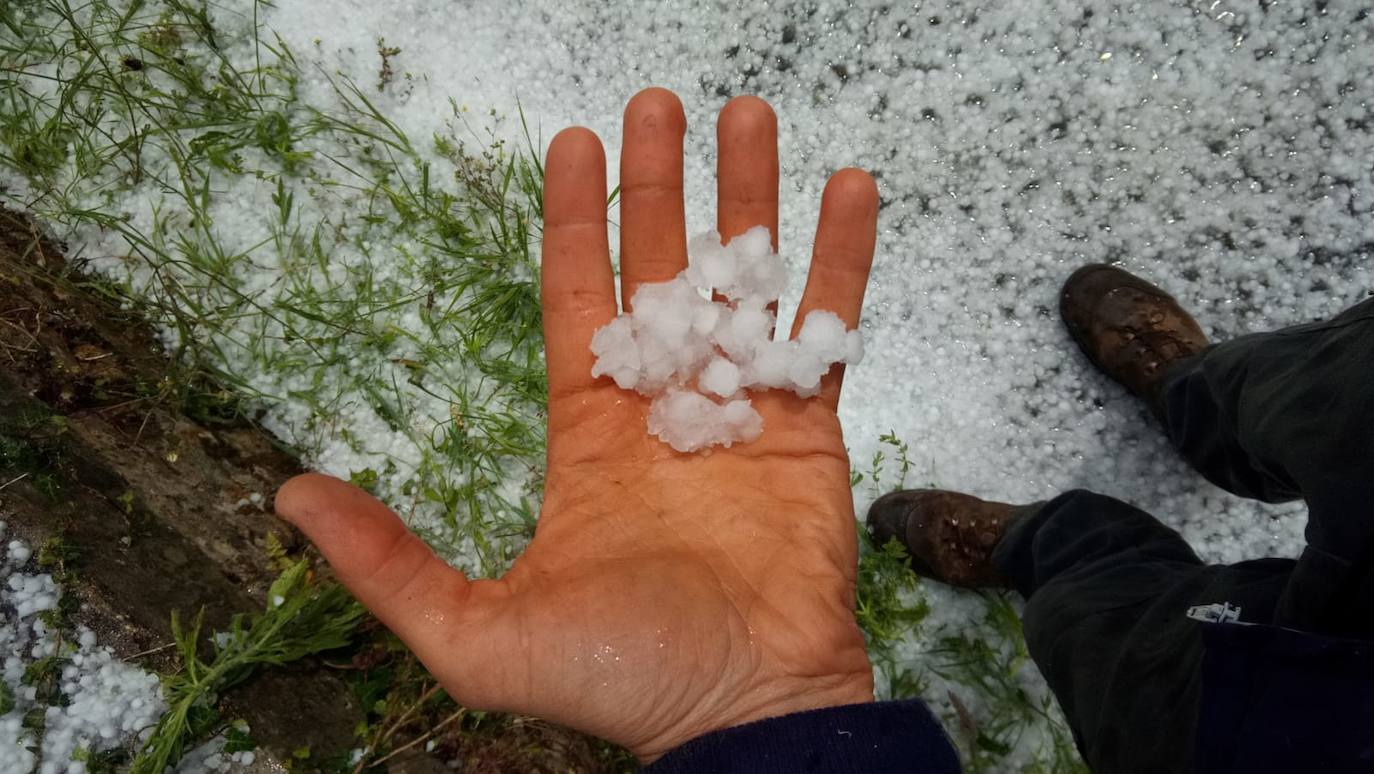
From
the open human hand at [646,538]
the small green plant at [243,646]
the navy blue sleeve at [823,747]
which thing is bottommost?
the navy blue sleeve at [823,747]

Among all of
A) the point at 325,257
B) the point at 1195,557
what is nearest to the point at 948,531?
the point at 1195,557

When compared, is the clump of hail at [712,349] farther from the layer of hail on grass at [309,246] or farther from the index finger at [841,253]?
the layer of hail on grass at [309,246]

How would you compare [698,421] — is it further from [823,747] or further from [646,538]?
[823,747]

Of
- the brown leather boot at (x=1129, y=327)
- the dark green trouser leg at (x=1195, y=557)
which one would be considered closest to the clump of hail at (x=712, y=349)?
the dark green trouser leg at (x=1195, y=557)

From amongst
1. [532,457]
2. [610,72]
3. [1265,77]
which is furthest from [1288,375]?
[610,72]

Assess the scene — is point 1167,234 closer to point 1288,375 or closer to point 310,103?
point 1288,375

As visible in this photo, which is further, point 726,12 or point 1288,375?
point 726,12

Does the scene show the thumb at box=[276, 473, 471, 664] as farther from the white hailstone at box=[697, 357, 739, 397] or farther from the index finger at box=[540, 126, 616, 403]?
the white hailstone at box=[697, 357, 739, 397]
